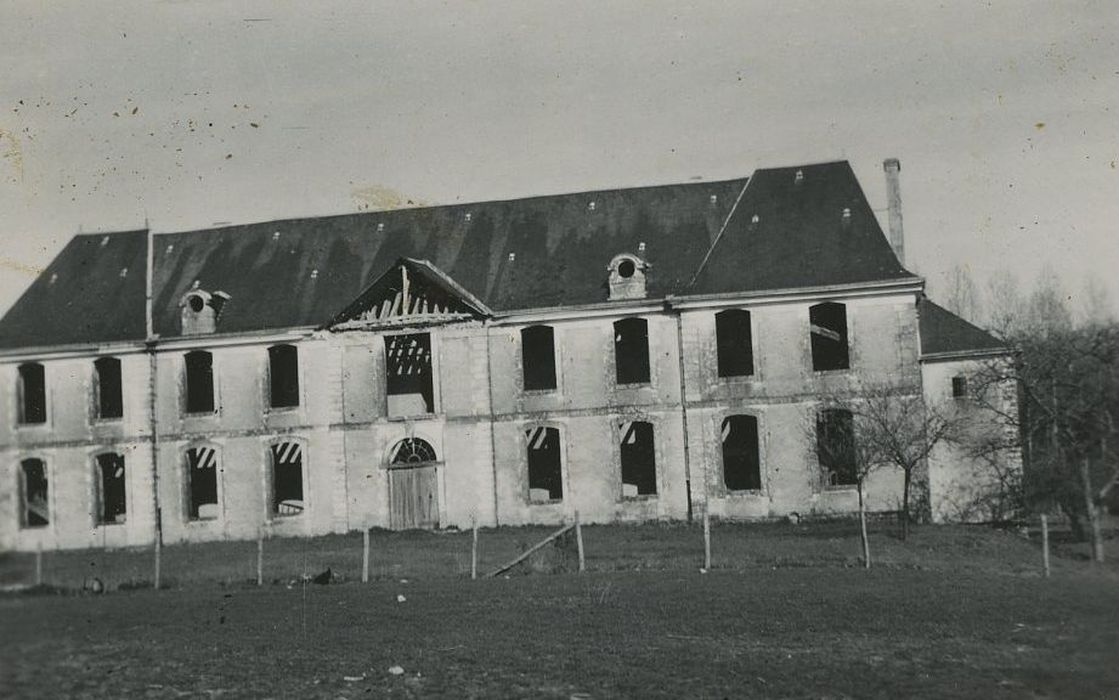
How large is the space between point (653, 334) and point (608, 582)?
12.9 m

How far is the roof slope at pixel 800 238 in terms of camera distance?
29.7 m

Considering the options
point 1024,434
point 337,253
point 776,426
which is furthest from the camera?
point 337,253

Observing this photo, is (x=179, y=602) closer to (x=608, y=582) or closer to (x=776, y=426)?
(x=608, y=582)

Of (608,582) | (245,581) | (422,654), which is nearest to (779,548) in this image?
(608,582)

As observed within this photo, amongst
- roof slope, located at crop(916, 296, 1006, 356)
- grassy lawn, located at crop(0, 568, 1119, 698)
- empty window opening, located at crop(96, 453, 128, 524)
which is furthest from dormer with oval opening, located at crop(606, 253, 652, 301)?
empty window opening, located at crop(96, 453, 128, 524)

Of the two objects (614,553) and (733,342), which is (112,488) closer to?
(614,553)

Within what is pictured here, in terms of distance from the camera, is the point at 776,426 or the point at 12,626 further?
the point at 776,426

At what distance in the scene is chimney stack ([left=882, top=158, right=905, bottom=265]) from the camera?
107ft

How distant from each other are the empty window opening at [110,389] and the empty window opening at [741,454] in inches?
692

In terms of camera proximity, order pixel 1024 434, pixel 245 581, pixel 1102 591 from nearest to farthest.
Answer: pixel 1102 591 < pixel 245 581 < pixel 1024 434

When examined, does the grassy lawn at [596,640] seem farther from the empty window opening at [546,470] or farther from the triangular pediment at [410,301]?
the triangular pediment at [410,301]

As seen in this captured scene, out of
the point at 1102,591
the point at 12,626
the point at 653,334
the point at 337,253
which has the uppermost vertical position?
the point at 337,253

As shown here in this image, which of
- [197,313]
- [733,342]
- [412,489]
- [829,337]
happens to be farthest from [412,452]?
[829,337]

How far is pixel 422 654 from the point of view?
1265cm
